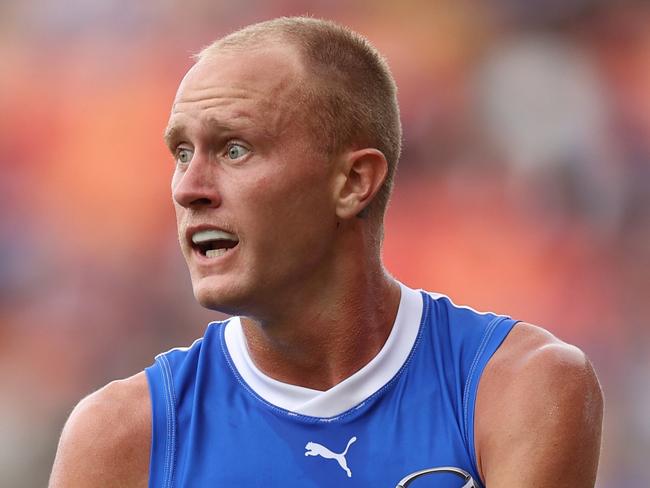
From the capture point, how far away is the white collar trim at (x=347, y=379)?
3.28 meters

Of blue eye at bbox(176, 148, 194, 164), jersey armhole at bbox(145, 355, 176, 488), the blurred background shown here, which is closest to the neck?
jersey armhole at bbox(145, 355, 176, 488)

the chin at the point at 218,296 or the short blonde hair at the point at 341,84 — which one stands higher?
the short blonde hair at the point at 341,84

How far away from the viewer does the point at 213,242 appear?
10.5 ft

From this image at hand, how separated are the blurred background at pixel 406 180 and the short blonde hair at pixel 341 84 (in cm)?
459

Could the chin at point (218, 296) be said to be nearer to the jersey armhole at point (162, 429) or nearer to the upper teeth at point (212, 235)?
the upper teeth at point (212, 235)

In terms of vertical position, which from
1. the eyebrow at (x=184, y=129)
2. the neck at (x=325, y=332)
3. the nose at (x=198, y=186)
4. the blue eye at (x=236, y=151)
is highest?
the eyebrow at (x=184, y=129)

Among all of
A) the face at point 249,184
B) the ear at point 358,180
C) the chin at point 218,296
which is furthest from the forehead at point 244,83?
the chin at point 218,296

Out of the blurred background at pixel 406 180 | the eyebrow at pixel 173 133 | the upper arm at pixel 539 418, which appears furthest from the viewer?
the blurred background at pixel 406 180

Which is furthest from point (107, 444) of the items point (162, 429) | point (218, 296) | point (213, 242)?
point (213, 242)

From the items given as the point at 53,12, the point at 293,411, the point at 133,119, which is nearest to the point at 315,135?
the point at 293,411

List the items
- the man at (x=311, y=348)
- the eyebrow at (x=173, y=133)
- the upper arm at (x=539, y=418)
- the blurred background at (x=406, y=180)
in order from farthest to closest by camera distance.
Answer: the blurred background at (x=406, y=180)
the eyebrow at (x=173, y=133)
the man at (x=311, y=348)
the upper arm at (x=539, y=418)

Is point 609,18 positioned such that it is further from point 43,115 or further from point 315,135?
point 315,135

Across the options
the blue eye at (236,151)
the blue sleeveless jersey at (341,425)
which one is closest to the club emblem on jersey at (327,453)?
the blue sleeveless jersey at (341,425)

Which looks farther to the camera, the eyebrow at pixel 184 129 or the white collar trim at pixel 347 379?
the white collar trim at pixel 347 379
